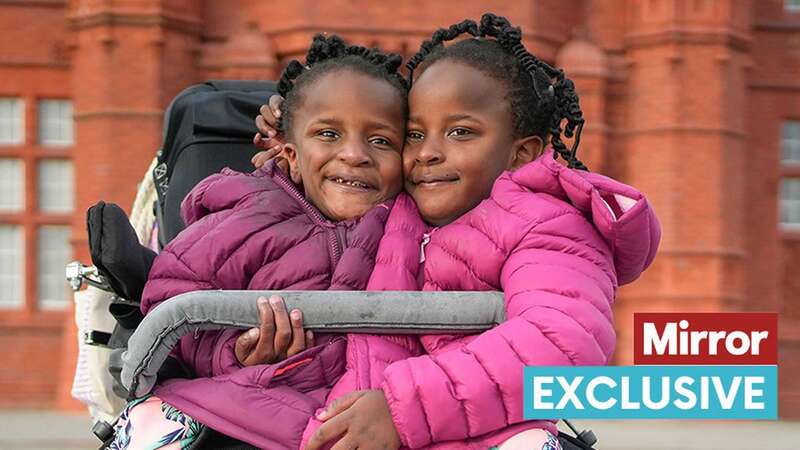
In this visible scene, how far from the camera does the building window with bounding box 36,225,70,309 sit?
12078mm

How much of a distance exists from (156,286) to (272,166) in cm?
42

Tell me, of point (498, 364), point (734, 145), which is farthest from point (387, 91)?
point (734, 145)

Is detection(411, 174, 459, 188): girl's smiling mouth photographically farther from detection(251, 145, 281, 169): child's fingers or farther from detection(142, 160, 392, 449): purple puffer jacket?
detection(251, 145, 281, 169): child's fingers

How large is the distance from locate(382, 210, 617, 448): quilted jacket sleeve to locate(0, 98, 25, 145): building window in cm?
1083

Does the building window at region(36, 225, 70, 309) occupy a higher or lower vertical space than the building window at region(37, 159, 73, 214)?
lower

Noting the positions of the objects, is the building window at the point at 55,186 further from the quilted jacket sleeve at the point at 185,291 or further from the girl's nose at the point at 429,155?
the girl's nose at the point at 429,155

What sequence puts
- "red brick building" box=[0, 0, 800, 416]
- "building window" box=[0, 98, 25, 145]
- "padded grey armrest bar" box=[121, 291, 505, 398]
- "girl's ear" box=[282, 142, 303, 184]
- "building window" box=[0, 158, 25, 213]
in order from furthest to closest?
"building window" box=[0, 158, 25, 213] < "building window" box=[0, 98, 25, 145] < "red brick building" box=[0, 0, 800, 416] < "girl's ear" box=[282, 142, 303, 184] < "padded grey armrest bar" box=[121, 291, 505, 398]

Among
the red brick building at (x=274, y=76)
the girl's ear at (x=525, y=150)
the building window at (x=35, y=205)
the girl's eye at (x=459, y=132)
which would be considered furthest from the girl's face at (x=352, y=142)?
the building window at (x=35, y=205)

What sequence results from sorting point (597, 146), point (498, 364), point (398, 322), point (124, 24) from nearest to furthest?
1. point (498, 364)
2. point (398, 322)
3. point (124, 24)
4. point (597, 146)

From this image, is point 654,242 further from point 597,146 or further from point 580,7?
point 580,7

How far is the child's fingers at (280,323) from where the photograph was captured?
212cm

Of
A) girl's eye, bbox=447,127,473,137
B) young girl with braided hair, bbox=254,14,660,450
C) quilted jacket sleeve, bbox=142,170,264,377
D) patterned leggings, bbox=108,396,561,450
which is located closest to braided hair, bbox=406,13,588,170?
young girl with braided hair, bbox=254,14,660,450

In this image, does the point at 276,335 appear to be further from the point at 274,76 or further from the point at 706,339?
the point at 274,76

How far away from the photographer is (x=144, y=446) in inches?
84.0
